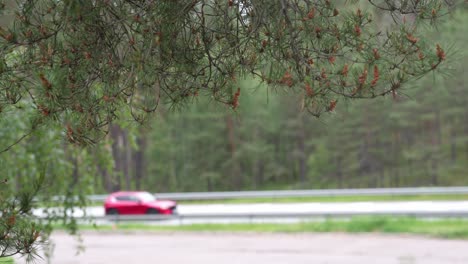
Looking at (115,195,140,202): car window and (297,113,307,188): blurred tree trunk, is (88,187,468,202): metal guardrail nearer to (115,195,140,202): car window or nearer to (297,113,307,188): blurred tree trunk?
(115,195,140,202): car window

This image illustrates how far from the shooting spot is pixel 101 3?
12.9 ft

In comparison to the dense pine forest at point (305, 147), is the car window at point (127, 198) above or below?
below

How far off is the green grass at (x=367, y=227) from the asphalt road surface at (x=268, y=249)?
41 centimetres

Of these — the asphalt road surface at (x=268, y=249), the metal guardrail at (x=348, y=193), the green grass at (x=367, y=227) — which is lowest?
the asphalt road surface at (x=268, y=249)

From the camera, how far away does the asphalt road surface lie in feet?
43.2

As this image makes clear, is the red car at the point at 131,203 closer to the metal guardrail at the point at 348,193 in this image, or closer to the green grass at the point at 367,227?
the metal guardrail at the point at 348,193

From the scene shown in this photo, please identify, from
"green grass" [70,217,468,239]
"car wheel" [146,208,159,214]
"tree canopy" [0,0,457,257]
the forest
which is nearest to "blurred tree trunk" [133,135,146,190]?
the forest

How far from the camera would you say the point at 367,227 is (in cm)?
1666

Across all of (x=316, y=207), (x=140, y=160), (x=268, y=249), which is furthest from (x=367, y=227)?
(x=140, y=160)

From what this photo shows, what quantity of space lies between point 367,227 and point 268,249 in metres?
3.18

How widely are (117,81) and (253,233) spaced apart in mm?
13685

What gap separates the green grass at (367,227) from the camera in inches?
610

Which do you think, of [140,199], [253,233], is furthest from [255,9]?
[140,199]

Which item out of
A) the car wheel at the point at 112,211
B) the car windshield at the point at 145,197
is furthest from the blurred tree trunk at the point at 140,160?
the car windshield at the point at 145,197
